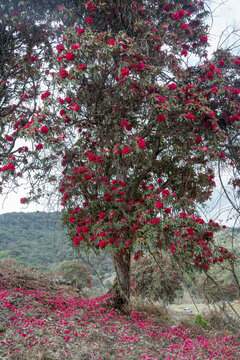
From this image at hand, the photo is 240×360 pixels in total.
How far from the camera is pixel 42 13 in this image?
563 cm

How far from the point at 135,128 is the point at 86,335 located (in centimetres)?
330

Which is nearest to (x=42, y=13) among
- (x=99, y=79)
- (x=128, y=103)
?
(x=99, y=79)

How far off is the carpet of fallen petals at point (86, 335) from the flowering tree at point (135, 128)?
829mm

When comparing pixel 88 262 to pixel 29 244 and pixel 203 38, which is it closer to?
pixel 203 38

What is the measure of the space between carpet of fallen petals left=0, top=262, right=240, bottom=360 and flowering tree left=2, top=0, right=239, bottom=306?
2.72 ft

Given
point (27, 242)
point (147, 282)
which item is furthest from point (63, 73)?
point (27, 242)

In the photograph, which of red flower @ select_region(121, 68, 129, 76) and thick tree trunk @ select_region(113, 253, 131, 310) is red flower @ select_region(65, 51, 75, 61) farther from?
thick tree trunk @ select_region(113, 253, 131, 310)

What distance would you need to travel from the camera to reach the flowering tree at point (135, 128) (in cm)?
344

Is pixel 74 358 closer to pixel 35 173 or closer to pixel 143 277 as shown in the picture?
pixel 35 173

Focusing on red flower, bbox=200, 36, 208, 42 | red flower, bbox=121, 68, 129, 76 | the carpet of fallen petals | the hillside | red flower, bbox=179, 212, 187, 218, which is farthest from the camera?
the hillside

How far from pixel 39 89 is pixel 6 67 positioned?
2.75ft

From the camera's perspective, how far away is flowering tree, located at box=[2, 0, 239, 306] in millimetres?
3442

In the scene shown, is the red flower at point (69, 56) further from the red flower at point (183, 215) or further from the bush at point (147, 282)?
the bush at point (147, 282)

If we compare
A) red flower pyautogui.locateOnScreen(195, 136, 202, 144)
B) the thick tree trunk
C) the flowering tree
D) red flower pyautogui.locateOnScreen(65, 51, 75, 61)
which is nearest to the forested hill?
the thick tree trunk
